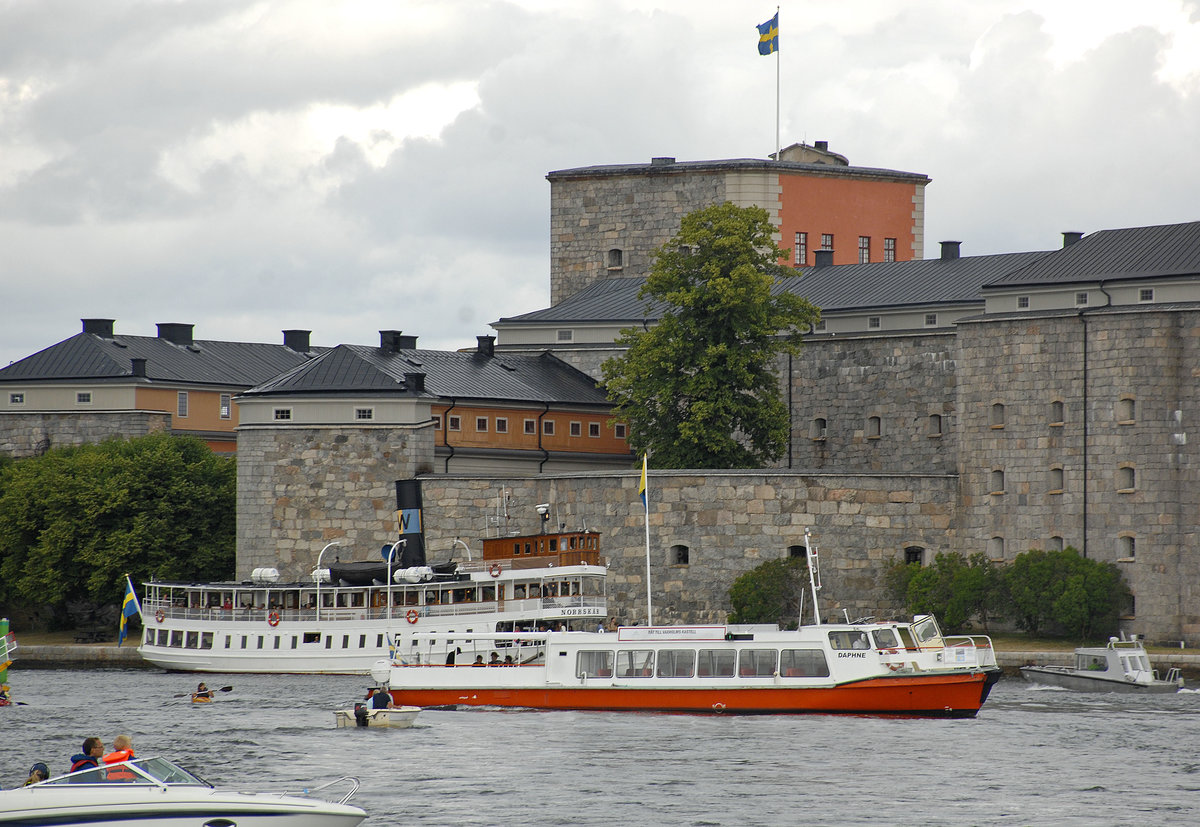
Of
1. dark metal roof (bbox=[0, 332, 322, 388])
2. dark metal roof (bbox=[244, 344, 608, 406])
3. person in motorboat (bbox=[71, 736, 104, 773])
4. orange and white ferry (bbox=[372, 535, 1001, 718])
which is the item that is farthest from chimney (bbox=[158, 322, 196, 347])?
person in motorboat (bbox=[71, 736, 104, 773])

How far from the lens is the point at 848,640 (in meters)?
64.8

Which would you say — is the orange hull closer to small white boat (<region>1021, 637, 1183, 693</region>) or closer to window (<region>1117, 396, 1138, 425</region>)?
small white boat (<region>1021, 637, 1183, 693</region>)

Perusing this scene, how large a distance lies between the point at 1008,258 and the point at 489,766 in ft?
150

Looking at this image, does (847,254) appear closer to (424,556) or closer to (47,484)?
(424,556)

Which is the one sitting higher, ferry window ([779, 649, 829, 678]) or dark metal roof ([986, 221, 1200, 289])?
dark metal roof ([986, 221, 1200, 289])

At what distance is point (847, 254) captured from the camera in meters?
106

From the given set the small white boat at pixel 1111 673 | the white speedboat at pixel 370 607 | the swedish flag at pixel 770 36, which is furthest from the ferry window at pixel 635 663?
the swedish flag at pixel 770 36

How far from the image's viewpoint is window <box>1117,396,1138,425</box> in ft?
264

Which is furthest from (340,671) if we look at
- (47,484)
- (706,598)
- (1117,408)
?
(1117,408)

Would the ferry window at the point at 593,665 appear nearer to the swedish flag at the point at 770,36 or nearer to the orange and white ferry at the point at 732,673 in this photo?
the orange and white ferry at the point at 732,673

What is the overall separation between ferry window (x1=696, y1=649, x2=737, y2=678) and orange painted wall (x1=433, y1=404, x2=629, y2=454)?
28858 mm

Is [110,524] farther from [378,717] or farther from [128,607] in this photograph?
[378,717]

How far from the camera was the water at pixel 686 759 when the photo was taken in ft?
161

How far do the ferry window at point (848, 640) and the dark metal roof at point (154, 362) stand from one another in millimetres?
49737
